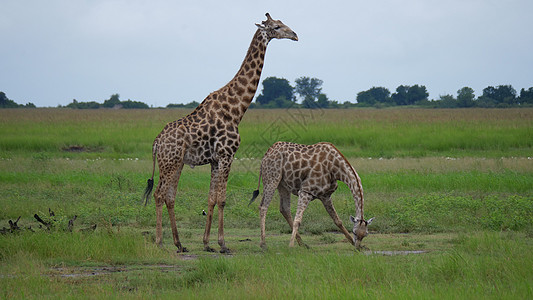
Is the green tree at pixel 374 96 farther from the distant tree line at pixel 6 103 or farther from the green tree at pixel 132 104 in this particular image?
the distant tree line at pixel 6 103

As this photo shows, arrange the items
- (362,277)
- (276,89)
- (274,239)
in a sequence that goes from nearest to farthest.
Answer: (362,277) → (274,239) → (276,89)

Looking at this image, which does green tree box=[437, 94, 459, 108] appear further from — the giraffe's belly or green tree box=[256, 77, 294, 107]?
the giraffe's belly

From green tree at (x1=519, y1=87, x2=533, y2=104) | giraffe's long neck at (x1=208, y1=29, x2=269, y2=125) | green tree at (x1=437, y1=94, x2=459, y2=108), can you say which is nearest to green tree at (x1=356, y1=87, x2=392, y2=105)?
green tree at (x1=437, y1=94, x2=459, y2=108)

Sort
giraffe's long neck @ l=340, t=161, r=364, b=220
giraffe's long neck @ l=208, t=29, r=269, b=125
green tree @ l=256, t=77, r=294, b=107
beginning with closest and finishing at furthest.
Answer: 1. giraffe's long neck @ l=340, t=161, r=364, b=220
2. giraffe's long neck @ l=208, t=29, r=269, b=125
3. green tree @ l=256, t=77, r=294, b=107

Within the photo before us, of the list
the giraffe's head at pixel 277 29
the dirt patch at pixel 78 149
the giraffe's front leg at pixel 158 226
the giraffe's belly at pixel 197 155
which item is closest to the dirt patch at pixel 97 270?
the giraffe's front leg at pixel 158 226

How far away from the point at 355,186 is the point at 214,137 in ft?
7.17

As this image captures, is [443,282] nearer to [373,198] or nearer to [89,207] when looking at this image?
[373,198]

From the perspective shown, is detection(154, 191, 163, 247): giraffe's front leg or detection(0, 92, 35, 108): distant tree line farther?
detection(0, 92, 35, 108): distant tree line

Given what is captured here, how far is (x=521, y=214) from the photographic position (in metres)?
11.0

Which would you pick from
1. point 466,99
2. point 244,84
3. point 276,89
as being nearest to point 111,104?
point 276,89

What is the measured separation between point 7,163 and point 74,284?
14.3m

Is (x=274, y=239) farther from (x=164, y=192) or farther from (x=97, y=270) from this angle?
(x=97, y=270)

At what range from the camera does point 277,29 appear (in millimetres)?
9789

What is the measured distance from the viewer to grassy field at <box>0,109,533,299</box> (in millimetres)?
6586
